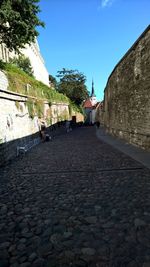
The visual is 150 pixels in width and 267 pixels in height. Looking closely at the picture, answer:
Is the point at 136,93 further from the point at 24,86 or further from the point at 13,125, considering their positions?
the point at 24,86

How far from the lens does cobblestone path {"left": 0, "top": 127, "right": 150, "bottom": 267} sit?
2574 mm

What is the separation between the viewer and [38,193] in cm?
494

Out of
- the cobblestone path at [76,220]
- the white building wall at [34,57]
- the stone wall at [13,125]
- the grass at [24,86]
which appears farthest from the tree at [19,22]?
the white building wall at [34,57]

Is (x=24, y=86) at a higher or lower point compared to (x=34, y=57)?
lower

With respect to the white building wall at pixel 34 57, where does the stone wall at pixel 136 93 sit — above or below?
below

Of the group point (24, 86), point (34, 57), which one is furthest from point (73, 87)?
point (24, 86)

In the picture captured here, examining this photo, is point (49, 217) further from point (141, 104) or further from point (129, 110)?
point (129, 110)

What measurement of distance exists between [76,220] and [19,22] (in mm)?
10982

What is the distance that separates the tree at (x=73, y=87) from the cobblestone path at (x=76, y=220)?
151ft

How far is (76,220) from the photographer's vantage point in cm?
349

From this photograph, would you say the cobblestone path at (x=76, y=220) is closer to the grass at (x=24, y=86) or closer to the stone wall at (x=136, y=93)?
the stone wall at (x=136, y=93)

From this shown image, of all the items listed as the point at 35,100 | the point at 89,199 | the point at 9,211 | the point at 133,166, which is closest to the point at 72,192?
the point at 89,199

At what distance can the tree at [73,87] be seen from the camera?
51.0 metres

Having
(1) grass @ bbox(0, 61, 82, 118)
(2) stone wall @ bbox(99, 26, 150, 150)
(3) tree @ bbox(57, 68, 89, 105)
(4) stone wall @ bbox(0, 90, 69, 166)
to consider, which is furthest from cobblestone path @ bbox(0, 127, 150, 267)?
(3) tree @ bbox(57, 68, 89, 105)
